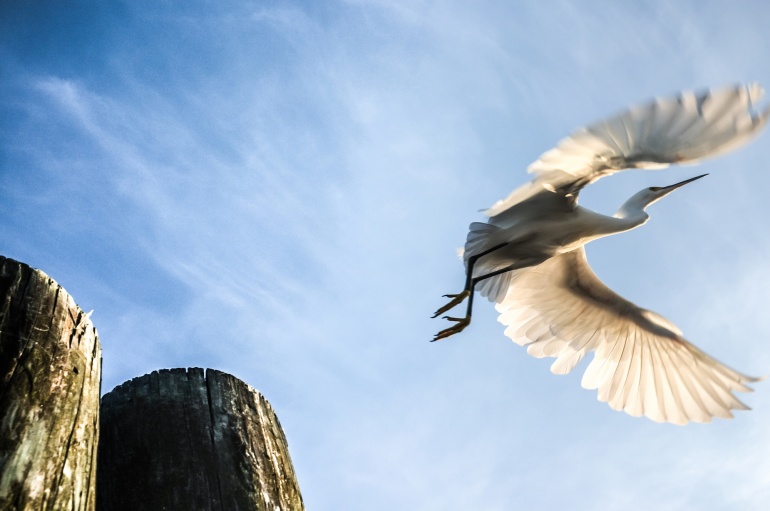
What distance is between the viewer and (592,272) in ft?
21.4

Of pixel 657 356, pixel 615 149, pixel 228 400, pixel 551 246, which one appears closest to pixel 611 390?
pixel 657 356

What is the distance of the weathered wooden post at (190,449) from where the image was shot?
2557 mm

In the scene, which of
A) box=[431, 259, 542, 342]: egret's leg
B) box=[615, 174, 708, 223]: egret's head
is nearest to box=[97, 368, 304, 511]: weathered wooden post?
box=[431, 259, 542, 342]: egret's leg

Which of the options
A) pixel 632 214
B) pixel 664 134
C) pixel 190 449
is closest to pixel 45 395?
pixel 190 449

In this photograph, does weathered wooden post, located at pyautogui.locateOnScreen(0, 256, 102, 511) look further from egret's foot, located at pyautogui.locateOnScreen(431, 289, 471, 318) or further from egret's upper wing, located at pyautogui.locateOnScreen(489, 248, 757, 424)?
egret's upper wing, located at pyautogui.locateOnScreen(489, 248, 757, 424)

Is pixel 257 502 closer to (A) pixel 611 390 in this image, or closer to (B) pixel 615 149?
(B) pixel 615 149

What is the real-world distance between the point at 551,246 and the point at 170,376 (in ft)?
12.4

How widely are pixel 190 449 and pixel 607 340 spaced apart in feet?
16.1

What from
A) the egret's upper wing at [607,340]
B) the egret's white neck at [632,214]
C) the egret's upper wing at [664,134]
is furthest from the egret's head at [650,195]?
the egret's upper wing at [664,134]

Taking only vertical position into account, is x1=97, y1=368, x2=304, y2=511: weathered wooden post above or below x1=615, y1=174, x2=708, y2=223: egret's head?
→ below

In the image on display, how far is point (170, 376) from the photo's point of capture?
9.53ft

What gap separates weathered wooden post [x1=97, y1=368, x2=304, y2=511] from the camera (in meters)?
2.56

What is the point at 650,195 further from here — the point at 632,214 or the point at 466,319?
the point at 466,319

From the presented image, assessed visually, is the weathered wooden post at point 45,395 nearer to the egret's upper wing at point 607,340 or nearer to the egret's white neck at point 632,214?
the egret's white neck at point 632,214
